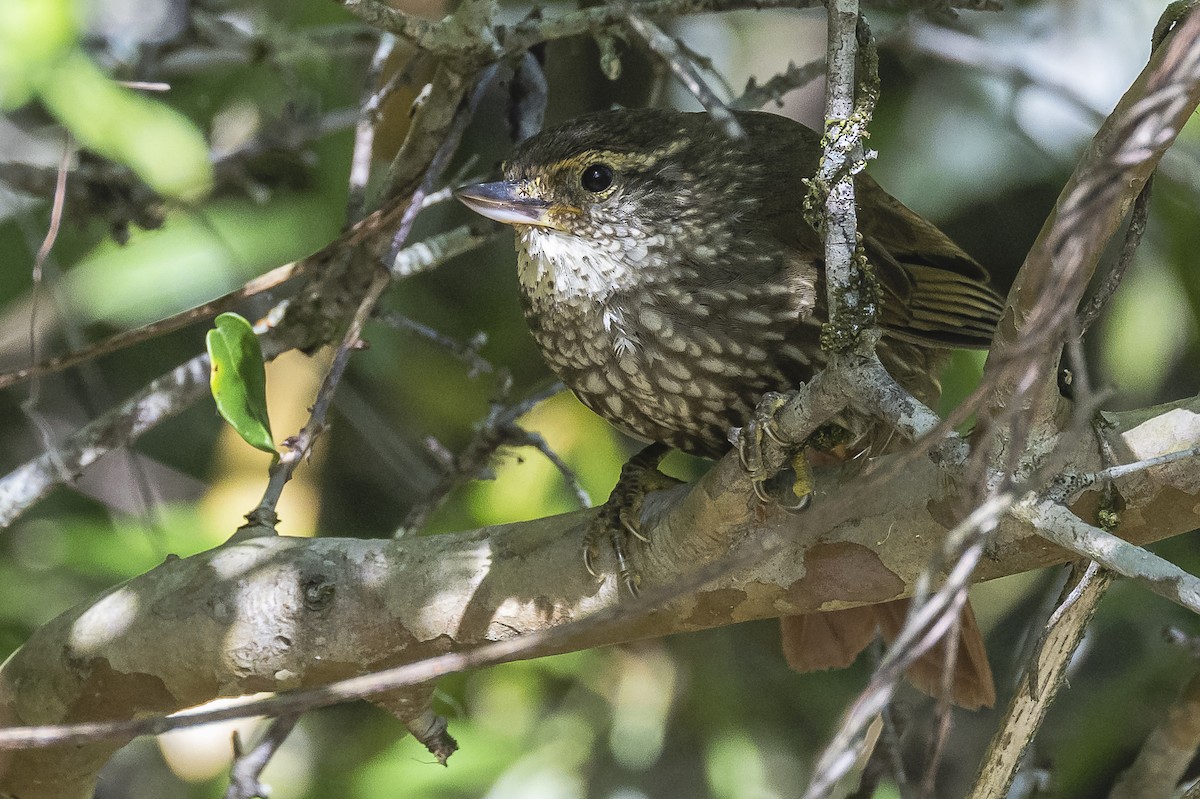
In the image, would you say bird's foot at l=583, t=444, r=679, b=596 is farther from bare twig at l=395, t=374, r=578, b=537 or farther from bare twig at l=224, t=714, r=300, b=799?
bare twig at l=224, t=714, r=300, b=799

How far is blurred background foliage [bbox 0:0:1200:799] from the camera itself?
3.23m

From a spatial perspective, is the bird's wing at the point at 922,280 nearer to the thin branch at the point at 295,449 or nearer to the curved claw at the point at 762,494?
the curved claw at the point at 762,494

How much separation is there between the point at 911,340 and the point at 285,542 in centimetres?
115

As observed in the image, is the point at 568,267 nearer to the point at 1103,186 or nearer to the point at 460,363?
the point at 1103,186

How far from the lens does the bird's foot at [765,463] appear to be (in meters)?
1.80

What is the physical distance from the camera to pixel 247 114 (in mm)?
3717

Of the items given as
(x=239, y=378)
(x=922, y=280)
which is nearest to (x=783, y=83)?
(x=922, y=280)

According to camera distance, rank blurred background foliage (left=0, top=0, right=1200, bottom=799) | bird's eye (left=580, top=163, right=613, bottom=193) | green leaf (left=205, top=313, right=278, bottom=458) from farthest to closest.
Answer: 1. blurred background foliage (left=0, top=0, right=1200, bottom=799)
2. bird's eye (left=580, top=163, right=613, bottom=193)
3. green leaf (left=205, top=313, right=278, bottom=458)

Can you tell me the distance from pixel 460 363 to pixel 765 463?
2.11 meters

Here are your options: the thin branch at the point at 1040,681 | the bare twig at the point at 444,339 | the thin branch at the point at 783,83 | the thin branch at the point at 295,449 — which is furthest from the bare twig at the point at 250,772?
the thin branch at the point at 783,83

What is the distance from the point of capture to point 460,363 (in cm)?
A: 383

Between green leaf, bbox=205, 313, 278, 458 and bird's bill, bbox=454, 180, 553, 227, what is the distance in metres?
0.47

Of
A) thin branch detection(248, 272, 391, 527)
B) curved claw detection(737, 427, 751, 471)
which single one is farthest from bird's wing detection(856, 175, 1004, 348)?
thin branch detection(248, 272, 391, 527)

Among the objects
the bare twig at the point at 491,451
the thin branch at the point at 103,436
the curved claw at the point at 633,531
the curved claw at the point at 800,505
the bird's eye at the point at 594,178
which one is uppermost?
the bird's eye at the point at 594,178
